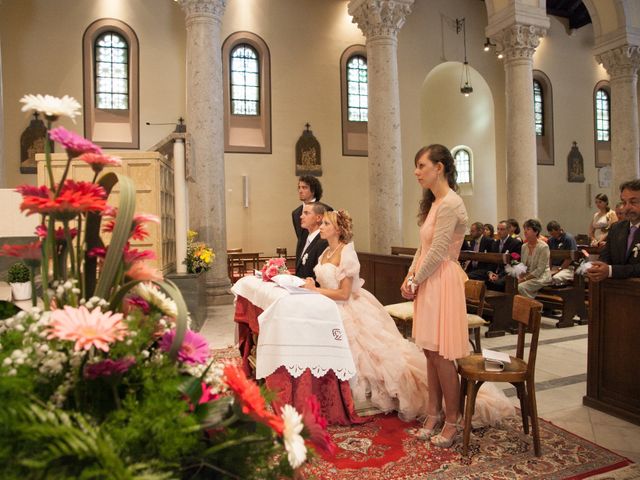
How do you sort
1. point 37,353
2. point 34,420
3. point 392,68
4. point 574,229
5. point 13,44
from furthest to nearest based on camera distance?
point 574,229
point 13,44
point 392,68
point 37,353
point 34,420

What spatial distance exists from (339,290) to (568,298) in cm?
490

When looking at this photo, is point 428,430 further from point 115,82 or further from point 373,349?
point 115,82

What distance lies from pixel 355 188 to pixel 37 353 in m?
15.0

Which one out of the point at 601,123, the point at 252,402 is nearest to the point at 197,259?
the point at 252,402

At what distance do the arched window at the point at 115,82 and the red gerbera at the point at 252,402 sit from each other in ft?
44.8

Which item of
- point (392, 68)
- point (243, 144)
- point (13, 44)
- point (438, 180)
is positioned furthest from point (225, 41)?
point (438, 180)

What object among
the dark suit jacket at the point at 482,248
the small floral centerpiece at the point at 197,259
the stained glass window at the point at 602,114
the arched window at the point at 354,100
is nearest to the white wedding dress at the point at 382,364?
the small floral centerpiece at the point at 197,259

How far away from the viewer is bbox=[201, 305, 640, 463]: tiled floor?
144 inches

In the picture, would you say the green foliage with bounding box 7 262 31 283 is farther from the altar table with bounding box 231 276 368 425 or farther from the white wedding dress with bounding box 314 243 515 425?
the white wedding dress with bounding box 314 243 515 425

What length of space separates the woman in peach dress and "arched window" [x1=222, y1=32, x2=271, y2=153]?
11595 mm

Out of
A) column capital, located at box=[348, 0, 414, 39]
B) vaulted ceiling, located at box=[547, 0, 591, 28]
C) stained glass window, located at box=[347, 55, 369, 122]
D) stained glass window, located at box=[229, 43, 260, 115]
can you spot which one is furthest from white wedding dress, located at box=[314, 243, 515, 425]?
vaulted ceiling, located at box=[547, 0, 591, 28]

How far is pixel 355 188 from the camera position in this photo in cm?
1575

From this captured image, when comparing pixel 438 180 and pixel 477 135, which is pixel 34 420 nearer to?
pixel 438 180

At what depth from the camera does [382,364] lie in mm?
4074
